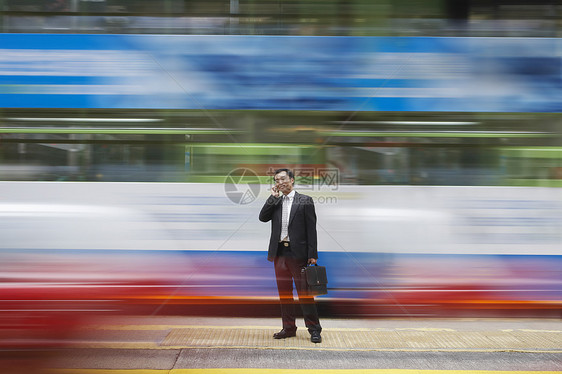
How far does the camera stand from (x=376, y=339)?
3982 millimetres

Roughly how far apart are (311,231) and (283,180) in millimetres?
567

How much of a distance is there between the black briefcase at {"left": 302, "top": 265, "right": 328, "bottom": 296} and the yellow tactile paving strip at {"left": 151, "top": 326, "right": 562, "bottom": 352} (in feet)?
1.61

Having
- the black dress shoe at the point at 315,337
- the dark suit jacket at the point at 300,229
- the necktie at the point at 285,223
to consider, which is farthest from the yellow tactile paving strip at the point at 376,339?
the necktie at the point at 285,223

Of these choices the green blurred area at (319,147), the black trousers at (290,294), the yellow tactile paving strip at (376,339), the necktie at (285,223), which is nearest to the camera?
the yellow tactile paving strip at (376,339)

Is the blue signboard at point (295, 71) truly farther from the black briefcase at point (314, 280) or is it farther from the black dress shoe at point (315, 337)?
the black dress shoe at point (315, 337)

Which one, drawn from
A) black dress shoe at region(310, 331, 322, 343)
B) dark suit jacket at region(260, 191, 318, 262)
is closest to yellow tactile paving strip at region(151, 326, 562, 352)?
black dress shoe at region(310, 331, 322, 343)

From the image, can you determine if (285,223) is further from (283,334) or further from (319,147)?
(283,334)

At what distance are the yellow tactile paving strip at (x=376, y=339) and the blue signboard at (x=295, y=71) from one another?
7.67ft

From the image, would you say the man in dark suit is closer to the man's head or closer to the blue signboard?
the man's head

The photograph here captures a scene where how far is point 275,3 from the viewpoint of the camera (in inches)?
176

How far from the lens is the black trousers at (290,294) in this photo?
3947 mm

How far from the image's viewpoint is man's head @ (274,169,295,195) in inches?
159

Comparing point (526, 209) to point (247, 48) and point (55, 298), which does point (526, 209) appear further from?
point (55, 298)

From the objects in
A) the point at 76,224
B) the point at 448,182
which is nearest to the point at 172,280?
the point at 76,224
